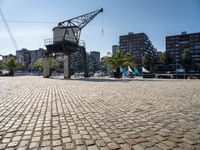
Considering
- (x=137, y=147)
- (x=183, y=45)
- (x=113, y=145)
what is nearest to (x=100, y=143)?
(x=113, y=145)

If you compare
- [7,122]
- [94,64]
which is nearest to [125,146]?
[7,122]

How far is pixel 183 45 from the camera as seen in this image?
400ft

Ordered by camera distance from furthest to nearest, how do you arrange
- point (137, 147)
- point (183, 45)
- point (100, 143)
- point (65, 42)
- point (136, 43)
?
point (136, 43) < point (183, 45) < point (65, 42) < point (100, 143) < point (137, 147)

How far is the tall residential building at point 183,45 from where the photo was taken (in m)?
116

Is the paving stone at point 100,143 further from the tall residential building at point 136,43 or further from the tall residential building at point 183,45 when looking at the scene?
the tall residential building at point 136,43

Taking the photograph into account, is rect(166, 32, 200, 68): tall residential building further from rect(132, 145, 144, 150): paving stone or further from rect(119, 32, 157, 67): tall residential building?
rect(132, 145, 144, 150): paving stone

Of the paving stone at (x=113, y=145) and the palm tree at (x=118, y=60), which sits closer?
the paving stone at (x=113, y=145)

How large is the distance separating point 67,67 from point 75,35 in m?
9.15

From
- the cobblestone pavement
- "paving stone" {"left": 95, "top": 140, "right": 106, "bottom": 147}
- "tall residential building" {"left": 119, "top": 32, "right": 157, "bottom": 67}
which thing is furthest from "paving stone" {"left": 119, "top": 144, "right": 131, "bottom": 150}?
"tall residential building" {"left": 119, "top": 32, "right": 157, "bottom": 67}

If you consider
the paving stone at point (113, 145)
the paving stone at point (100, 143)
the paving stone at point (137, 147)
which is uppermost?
the paving stone at point (100, 143)

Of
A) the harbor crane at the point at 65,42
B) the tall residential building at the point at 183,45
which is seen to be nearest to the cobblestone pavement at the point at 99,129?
the harbor crane at the point at 65,42

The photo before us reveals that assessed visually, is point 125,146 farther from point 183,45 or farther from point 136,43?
point 136,43

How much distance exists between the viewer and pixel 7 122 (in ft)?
17.1

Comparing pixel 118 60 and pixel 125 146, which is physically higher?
pixel 118 60
